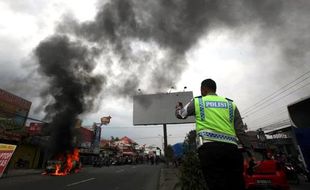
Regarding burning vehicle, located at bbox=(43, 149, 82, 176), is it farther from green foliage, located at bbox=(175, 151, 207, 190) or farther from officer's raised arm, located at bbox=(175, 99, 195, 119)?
officer's raised arm, located at bbox=(175, 99, 195, 119)

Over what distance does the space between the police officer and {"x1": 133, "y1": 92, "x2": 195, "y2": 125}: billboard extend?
32.1 metres

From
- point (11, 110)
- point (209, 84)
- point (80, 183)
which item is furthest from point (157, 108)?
point (209, 84)

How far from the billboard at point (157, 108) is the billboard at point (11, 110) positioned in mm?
13693

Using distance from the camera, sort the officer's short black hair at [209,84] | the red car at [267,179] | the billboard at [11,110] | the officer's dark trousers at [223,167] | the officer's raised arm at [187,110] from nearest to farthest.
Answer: the officer's dark trousers at [223,167], the officer's raised arm at [187,110], the officer's short black hair at [209,84], the red car at [267,179], the billboard at [11,110]

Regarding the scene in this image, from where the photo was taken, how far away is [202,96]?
10.1ft

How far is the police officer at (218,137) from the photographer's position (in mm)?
2559

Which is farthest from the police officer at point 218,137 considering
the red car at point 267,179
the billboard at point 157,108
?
the billboard at point 157,108

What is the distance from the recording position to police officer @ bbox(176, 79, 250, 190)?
2559 mm

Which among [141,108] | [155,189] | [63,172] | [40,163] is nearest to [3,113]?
[63,172]

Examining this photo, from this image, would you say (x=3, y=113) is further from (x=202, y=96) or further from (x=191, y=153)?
A: (x=202, y=96)

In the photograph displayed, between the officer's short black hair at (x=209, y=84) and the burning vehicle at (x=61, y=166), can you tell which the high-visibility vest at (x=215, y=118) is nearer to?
the officer's short black hair at (x=209, y=84)

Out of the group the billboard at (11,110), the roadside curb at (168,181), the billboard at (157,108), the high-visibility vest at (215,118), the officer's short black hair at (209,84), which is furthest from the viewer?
the billboard at (157,108)

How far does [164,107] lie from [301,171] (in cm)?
2339

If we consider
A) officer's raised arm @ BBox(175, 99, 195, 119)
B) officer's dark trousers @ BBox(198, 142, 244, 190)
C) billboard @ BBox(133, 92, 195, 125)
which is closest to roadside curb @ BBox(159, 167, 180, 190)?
officer's raised arm @ BBox(175, 99, 195, 119)
